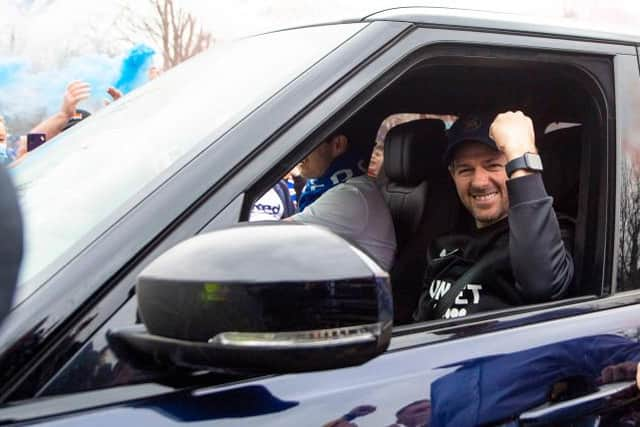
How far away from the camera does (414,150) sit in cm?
255

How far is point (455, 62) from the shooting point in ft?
5.79

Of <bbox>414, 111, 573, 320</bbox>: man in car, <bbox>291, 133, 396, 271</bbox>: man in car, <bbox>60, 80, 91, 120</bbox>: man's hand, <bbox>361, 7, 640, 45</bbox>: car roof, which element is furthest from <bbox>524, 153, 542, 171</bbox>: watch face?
<bbox>60, 80, 91, 120</bbox>: man's hand

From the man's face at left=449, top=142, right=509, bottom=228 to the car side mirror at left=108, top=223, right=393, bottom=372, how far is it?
1.27 metres

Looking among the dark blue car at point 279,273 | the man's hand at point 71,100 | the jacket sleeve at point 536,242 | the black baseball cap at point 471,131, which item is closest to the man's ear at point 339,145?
the black baseball cap at point 471,131

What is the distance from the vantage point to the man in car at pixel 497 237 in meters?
1.79

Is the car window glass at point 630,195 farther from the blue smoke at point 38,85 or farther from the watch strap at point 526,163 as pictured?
the blue smoke at point 38,85

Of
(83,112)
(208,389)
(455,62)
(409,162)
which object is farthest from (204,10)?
(208,389)

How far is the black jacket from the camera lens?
70.4 inches

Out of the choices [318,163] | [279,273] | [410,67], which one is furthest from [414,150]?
[279,273]

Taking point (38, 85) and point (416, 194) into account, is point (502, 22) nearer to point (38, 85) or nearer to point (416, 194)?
point (416, 194)

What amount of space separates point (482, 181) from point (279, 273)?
4.53ft

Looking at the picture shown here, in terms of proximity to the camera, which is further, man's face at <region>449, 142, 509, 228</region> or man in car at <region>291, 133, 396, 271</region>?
man in car at <region>291, 133, 396, 271</region>

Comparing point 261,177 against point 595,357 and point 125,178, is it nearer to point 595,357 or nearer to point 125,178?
point 125,178

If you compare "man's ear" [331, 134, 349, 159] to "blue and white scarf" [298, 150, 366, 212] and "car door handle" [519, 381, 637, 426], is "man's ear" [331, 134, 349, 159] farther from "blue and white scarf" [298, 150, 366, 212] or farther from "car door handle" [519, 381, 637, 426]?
"car door handle" [519, 381, 637, 426]
